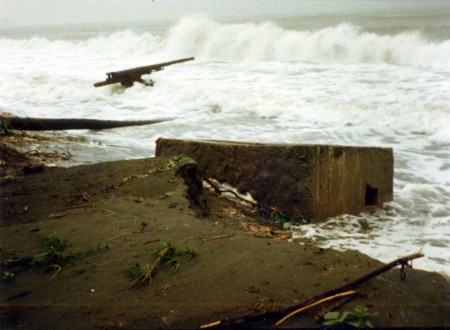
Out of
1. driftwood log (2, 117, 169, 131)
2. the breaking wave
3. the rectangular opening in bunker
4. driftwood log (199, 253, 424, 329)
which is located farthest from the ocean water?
driftwood log (199, 253, 424, 329)

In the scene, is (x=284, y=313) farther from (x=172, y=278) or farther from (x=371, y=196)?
(x=371, y=196)

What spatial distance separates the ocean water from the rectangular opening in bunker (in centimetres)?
17

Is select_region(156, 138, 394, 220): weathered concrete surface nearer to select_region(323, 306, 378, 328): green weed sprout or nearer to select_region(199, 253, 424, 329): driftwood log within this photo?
select_region(199, 253, 424, 329): driftwood log

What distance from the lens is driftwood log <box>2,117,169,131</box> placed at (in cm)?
700

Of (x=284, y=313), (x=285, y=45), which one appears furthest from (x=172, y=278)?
(x=285, y=45)

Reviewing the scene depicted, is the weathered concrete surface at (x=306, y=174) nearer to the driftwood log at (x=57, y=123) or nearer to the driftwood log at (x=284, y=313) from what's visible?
the driftwood log at (x=284, y=313)

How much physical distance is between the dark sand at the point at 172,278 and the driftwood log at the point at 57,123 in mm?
3800

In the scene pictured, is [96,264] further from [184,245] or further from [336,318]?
[336,318]

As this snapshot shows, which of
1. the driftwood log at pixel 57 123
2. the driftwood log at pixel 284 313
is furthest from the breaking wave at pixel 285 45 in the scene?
the driftwood log at pixel 284 313

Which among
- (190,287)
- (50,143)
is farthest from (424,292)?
(50,143)

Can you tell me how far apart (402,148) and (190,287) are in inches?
238

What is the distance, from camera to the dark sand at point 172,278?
1892 mm

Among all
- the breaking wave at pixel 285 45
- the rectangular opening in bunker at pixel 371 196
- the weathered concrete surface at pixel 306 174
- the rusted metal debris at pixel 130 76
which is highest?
the breaking wave at pixel 285 45

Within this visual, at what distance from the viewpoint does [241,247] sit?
2639mm
